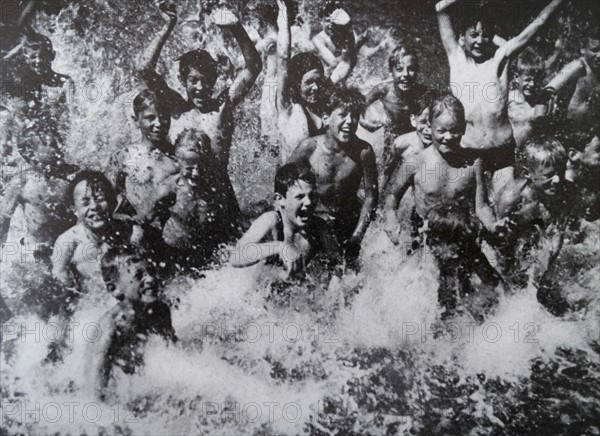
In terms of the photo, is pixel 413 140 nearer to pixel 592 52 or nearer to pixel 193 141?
pixel 592 52

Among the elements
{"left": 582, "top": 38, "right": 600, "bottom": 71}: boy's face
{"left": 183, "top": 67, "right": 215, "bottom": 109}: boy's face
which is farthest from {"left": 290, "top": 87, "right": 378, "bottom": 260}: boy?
{"left": 582, "top": 38, "right": 600, "bottom": 71}: boy's face

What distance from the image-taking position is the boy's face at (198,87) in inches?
134

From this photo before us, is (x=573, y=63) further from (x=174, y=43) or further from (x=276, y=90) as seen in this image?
(x=174, y=43)

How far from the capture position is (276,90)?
3.44 m

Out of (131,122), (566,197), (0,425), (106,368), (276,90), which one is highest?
(276,90)

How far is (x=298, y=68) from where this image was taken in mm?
3432

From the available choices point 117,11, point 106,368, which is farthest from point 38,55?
point 106,368

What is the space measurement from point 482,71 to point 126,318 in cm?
294

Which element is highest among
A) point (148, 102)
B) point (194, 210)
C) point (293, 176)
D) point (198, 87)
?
point (198, 87)

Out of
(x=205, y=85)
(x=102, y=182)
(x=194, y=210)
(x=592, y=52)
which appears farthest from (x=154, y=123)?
(x=592, y=52)

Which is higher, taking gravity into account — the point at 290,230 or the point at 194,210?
the point at 194,210

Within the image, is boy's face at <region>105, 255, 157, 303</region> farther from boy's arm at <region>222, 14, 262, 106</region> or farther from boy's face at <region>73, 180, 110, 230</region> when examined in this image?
boy's arm at <region>222, 14, 262, 106</region>

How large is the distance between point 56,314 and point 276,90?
7.05 feet

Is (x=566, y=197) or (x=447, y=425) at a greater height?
(x=566, y=197)
